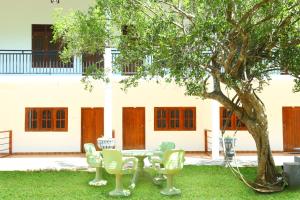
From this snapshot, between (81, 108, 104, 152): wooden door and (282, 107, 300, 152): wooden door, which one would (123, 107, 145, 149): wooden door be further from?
(282, 107, 300, 152): wooden door

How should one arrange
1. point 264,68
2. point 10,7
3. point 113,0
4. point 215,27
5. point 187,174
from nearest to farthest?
point 215,27 < point 113,0 < point 264,68 < point 187,174 < point 10,7

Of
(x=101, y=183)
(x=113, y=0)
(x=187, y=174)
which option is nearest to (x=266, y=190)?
(x=187, y=174)

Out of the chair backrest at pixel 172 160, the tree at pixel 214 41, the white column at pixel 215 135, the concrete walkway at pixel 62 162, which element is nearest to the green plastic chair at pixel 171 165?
the chair backrest at pixel 172 160

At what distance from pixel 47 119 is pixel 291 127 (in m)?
10.1

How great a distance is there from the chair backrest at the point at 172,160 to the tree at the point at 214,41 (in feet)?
4.53

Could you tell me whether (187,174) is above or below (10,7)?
below

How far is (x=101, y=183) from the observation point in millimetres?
10336

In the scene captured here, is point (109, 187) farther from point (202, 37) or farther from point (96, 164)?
point (202, 37)

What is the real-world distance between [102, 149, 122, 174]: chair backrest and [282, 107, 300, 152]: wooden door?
1067 cm

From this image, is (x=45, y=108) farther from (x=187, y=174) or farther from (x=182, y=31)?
(x=182, y=31)

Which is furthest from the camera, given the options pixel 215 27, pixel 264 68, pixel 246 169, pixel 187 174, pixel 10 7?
pixel 10 7

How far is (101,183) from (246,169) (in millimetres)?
4510

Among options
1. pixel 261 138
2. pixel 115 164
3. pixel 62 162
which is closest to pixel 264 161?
pixel 261 138

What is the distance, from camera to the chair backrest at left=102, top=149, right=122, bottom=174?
362 inches
